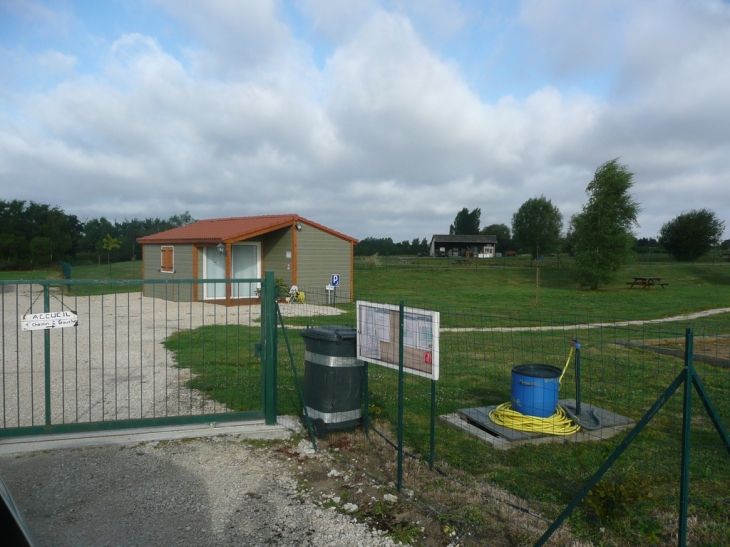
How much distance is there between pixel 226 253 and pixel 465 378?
13508 millimetres

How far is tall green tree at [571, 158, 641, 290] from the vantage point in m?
31.3

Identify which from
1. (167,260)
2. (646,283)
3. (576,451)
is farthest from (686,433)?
(646,283)

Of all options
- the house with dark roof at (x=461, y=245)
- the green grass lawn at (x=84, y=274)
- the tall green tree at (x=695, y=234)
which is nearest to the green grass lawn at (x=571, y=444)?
the green grass lawn at (x=84, y=274)

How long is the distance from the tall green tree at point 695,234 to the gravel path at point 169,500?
187ft

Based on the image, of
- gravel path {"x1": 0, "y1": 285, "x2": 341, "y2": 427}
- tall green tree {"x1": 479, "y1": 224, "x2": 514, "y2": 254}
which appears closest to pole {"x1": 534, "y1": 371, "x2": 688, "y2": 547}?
gravel path {"x1": 0, "y1": 285, "x2": 341, "y2": 427}

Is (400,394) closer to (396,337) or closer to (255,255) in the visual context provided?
(396,337)

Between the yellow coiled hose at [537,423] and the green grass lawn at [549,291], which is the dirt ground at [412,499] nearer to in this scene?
the yellow coiled hose at [537,423]

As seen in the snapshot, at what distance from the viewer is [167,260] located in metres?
23.2

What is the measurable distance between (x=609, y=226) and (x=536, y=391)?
1119 inches

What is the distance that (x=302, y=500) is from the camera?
4.46 m

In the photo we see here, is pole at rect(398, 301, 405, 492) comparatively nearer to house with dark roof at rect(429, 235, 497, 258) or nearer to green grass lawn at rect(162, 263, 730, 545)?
green grass lawn at rect(162, 263, 730, 545)

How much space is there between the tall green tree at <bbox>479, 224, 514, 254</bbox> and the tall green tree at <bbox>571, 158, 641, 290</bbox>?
50978 mm

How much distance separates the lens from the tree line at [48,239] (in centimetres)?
4606

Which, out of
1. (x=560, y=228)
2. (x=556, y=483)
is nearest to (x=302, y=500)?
(x=556, y=483)
